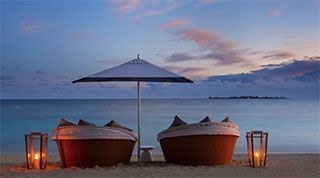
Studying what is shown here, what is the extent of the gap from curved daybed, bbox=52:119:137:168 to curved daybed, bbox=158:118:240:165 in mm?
738

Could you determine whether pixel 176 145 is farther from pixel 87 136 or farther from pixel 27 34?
pixel 27 34

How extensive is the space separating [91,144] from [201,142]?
1.60m

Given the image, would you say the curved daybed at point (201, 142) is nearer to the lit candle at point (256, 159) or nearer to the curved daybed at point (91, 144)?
the lit candle at point (256, 159)

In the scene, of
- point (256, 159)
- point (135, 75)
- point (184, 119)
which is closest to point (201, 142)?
point (256, 159)

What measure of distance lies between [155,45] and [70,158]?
849cm

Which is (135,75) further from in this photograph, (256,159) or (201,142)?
(256,159)

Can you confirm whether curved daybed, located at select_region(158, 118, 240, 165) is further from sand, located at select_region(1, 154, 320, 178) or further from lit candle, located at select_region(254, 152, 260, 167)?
lit candle, located at select_region(254, 152, 260, 167)

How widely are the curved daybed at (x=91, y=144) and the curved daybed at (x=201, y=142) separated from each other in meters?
0.74

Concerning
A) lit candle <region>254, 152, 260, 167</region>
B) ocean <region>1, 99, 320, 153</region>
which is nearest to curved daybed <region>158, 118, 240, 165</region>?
lit candle <region>254, 152, 260, 167</region>

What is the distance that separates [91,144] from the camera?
7199 mm

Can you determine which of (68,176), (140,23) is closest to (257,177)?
(68,176)

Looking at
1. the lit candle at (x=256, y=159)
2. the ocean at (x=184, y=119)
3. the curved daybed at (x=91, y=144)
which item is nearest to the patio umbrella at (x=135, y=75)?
the curved daybed at (x=91, y=144)

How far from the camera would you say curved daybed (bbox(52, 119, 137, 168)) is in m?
7.19

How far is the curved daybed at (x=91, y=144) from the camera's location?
7.19 meters
